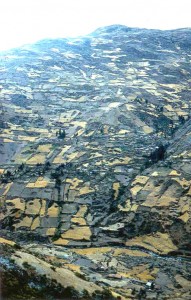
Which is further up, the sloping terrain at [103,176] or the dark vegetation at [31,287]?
the dark vegetation at [31,287]

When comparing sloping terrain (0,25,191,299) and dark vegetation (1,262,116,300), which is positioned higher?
dark vegetation (1,262,116,300)

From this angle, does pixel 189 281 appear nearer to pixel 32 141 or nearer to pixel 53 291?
pixel 53 291

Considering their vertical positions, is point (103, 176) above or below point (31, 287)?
below

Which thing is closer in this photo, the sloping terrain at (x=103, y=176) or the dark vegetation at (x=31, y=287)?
the dark vegetation at (x=31, y=287)

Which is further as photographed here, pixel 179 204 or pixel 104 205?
pixel 104 205

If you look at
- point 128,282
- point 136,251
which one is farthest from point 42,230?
point 128,282

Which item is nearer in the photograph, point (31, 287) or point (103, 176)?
point (31, 287)

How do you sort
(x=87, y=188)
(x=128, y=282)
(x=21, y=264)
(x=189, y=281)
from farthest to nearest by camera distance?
1. (x=87, y=188)
2. (x=189, y=281)
3. (x=128, y=282)
4. (x=21, y=264)

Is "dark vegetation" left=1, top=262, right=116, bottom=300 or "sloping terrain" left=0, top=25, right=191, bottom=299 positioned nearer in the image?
"dark vegetation" left=1, top=262, right=116, bottom=300
